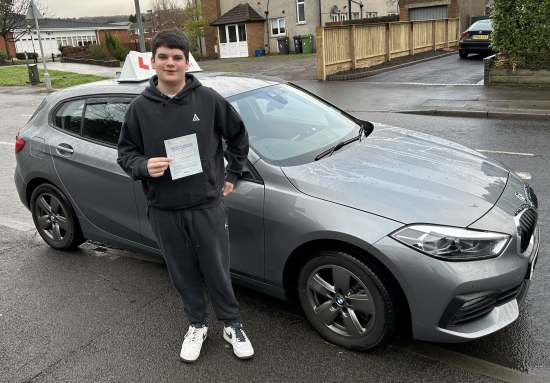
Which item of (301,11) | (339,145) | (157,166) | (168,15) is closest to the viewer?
(157,166)

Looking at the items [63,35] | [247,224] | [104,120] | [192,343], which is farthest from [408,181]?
[63,35]

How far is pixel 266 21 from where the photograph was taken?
130ft

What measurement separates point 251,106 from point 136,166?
1.41 meters

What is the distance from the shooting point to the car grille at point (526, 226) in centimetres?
290

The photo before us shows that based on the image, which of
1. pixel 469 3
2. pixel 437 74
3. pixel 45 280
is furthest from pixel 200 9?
pixel 45 280

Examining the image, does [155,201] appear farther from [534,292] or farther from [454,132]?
[454,132]

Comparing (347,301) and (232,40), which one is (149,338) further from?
(232,40)

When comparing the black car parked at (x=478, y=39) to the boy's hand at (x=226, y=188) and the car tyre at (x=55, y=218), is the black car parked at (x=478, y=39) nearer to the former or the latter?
the car tyre at (x=55, y=218)

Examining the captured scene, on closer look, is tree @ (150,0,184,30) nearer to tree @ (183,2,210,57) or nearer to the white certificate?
tree @ (183,2,210,57)

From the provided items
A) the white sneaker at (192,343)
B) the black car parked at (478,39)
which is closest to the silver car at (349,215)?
the white sneaker at (192,343)

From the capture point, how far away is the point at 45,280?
430 cm

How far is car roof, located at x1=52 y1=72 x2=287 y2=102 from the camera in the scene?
3941 millimetres

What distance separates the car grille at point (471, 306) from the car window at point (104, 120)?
2715 mm

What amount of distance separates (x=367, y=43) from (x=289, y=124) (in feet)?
55.8
